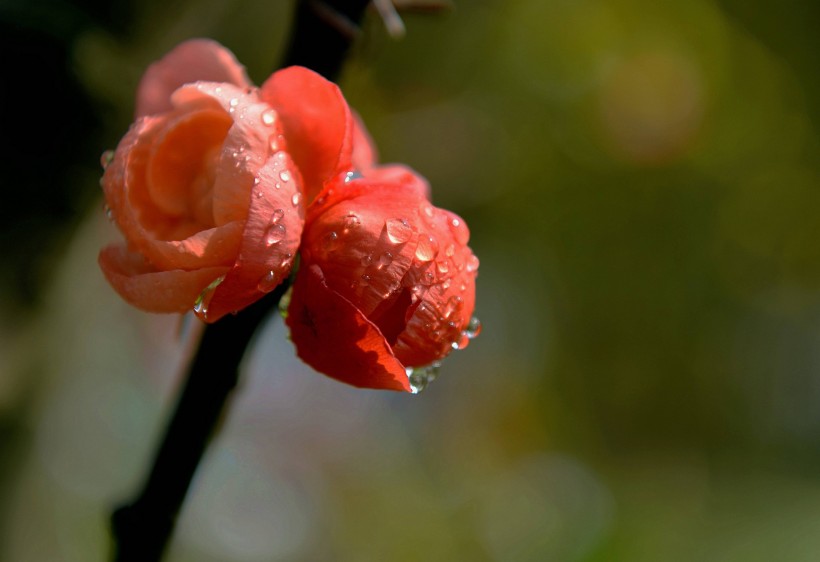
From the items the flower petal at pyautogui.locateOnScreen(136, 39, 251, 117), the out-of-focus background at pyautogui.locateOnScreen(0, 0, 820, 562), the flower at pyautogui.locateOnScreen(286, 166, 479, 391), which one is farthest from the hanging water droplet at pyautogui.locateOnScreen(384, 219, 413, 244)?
the out-of-focus background at pyautogui.locateOnScreen(0, 0, 820, 562)

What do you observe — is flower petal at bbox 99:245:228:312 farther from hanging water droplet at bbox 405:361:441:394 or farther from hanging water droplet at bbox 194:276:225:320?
hanging water droplet at bbox 405:361:441:394

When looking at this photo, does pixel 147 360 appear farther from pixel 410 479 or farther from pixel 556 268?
pixel 556 268

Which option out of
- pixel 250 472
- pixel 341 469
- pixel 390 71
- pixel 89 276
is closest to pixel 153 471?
pixel 89 276

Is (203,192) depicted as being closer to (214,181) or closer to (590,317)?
(214,181)

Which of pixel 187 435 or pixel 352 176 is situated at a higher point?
pixel 352 176

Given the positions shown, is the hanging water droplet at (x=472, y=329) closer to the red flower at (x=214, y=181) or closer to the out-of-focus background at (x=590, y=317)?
the red flower at (x=214, y=181)

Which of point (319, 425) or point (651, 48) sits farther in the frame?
point (651, 48)

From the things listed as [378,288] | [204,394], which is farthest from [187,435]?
[378,288]
